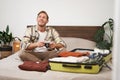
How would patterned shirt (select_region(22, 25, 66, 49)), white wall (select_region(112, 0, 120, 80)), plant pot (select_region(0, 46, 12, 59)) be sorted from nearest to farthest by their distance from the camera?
white wall (select_region(112, 0, 120, 80)), patterned shirt (select_region(22, 25, 66, 49)), plant pot (select_region(0, 46, 12, 59))

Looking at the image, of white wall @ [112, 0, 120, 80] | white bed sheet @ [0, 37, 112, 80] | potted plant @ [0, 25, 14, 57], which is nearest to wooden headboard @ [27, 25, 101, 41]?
potted plant @ [0, 25, 14, 57]

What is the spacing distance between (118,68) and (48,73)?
1.25 meters

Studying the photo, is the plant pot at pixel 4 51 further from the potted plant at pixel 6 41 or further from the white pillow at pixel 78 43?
the white pillow at pixel 78 43

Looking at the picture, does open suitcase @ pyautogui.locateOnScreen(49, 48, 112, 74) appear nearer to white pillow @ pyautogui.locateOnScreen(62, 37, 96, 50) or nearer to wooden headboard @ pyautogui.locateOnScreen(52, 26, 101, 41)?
white pillow @ pyautogui.locateOnScreen(62, 37, 96, 50)

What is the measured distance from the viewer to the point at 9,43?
371cm

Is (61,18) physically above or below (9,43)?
above

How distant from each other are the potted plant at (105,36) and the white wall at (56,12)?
11cm

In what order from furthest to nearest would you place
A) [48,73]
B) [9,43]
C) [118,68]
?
[9,43], [48,73], [118,68]

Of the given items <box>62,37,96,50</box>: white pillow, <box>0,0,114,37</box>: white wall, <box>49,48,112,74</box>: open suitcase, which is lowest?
<box>49,48,112,74</box>: open suitcase

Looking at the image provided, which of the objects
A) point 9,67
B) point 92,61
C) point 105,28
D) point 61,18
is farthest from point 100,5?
point 9,67

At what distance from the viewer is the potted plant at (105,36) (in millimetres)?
2981

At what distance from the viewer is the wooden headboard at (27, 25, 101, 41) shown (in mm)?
3289

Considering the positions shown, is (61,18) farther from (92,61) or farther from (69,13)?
(92,61)

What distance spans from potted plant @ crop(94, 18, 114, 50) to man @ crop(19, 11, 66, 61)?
70 cm
